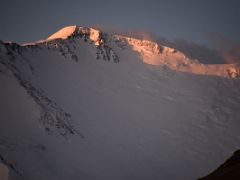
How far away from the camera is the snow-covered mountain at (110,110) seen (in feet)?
271

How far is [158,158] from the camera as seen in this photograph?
110 metres

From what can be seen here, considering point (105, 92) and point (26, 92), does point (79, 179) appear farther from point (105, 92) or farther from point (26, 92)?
point (105, 92)

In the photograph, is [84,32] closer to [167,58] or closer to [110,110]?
[167,58]

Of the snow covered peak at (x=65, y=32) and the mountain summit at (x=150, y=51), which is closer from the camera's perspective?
the snow covered peak at (x=65, y=32)

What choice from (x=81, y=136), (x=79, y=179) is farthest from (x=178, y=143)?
(x=79, y=179)

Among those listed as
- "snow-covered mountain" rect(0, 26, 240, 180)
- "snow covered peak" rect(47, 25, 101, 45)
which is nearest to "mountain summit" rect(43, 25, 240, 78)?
"snow covered peak" rect(47, 25, 101, 45)

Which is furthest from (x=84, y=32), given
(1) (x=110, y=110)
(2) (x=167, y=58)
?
(1) (x=110, y=110)

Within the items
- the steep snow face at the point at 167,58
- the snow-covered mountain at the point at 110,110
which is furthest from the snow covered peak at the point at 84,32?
→ the steep snow face at the point at 167,58

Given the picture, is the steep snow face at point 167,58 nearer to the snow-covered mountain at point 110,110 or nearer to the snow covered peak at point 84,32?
the snow-covered mountain at point 110,110

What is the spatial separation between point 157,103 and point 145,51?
27.4 metres

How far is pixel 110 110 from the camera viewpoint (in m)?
121

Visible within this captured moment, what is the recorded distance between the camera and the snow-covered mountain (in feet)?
271

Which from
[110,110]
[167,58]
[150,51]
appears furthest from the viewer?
[167,58]

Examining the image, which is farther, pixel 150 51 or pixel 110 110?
pixel 150 51
